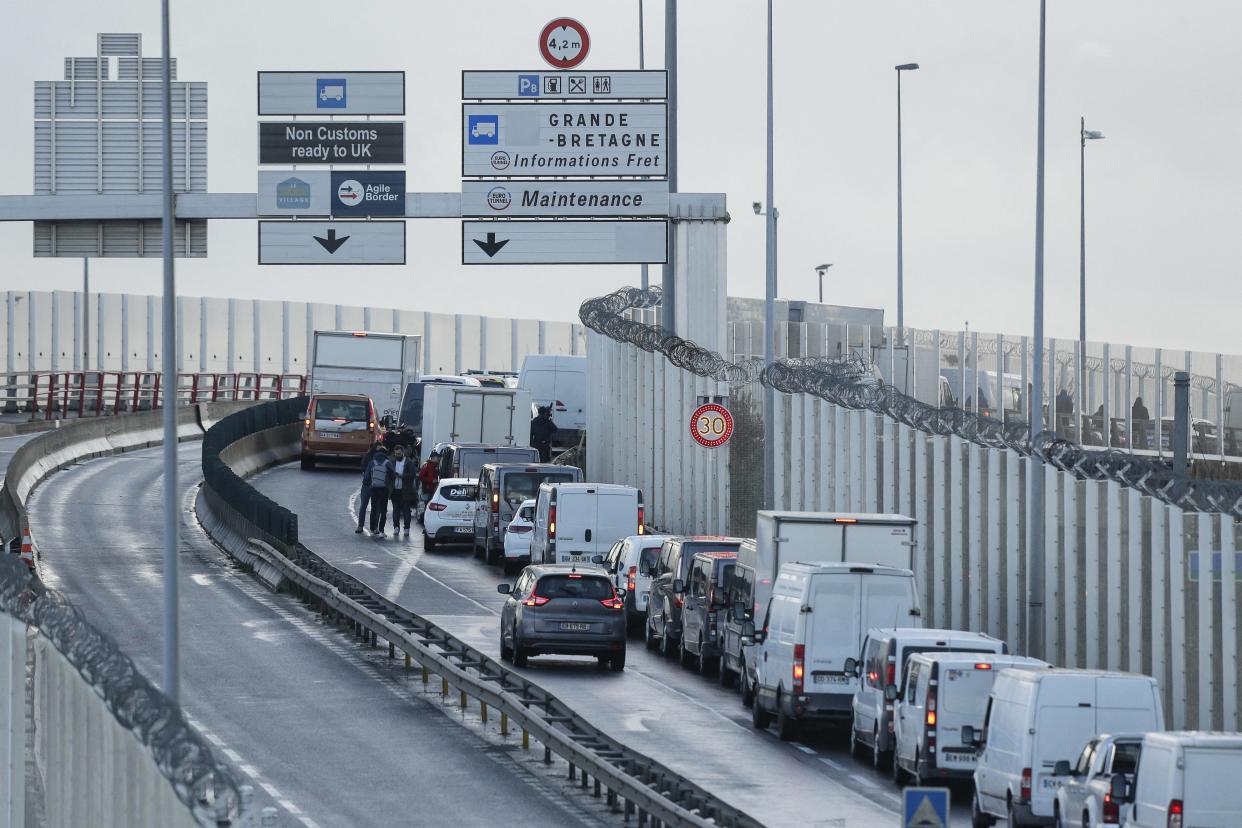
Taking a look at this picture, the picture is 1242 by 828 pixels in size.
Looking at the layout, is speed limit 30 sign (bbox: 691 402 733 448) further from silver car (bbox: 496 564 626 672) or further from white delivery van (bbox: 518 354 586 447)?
white delivery van (bbox: 518 354 586 447)

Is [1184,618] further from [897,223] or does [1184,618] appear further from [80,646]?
[897,223]

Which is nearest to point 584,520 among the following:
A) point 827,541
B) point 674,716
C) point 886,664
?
point 827,541

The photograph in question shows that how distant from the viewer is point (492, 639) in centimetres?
3422

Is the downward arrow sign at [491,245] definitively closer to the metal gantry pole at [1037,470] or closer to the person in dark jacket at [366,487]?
the person in dark jacket at [366,487]

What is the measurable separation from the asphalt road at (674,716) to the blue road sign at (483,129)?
8.10 m

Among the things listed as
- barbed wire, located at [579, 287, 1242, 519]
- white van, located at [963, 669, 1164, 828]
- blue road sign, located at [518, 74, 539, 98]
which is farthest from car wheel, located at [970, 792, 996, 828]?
blue road sign, located at [518, 74, 539, 98]

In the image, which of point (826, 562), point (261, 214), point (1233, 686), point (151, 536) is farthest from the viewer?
point (151, 536)

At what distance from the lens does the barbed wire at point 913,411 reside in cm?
2744

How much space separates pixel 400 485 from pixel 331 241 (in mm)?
8726

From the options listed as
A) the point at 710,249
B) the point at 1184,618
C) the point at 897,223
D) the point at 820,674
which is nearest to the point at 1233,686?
the point at 1184,618

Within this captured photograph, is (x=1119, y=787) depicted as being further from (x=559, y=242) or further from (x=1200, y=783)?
(x=559, y=242)

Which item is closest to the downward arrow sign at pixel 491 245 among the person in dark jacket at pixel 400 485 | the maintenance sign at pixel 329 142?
the maintenance sign at pixel 329 142

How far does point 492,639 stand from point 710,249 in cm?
1141

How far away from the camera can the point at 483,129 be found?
4097 cm
